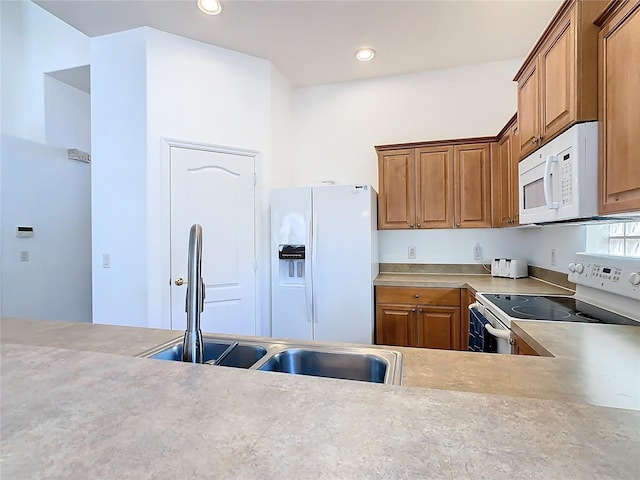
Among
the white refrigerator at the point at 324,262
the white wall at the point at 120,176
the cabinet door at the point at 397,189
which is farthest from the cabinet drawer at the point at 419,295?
the white wall at the point at 120,176

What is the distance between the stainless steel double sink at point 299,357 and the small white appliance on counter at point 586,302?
2.81 ft

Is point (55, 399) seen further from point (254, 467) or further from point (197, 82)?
point (197, 82)

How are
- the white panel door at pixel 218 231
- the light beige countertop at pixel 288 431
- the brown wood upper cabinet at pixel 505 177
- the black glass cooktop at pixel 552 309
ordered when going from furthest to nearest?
the white panel door at pixel 218 231, the brown wood upper cabinet at pixel 505 177, the black glass cooktop at pixel 552 309, the light beige countertop at pixel 288 431

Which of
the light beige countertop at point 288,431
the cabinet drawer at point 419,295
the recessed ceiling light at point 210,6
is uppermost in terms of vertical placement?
the recessed ceiling light at point 210,6

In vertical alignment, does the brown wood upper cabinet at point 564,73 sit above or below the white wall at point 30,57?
below

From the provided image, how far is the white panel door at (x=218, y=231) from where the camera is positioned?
2.66 metres

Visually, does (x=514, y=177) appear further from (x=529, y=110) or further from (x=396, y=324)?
(x=396, y=324)

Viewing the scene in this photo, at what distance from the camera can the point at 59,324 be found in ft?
4.75

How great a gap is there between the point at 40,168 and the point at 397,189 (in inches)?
143

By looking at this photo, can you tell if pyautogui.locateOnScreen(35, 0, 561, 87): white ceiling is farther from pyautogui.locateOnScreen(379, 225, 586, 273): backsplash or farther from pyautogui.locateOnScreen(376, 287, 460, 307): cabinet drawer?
pyautogui.locateOnScreen(376, 287, 460, 307): cabinet drawer

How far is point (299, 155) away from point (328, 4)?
5.14 feet

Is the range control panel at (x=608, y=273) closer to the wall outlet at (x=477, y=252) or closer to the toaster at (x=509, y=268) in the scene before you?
the toaster at (x=509, y=268)

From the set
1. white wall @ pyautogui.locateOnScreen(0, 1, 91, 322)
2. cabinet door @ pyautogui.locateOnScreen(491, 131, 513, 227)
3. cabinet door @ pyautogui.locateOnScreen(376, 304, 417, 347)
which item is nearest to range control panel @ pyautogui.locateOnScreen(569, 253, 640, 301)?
cabinet door @ pyautogui.locateOnScreen(491, 131, 513, 227)

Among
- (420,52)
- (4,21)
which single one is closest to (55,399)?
(420,52)
